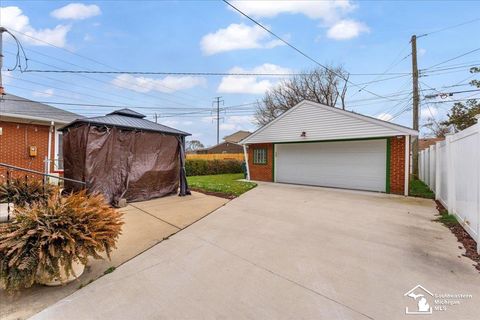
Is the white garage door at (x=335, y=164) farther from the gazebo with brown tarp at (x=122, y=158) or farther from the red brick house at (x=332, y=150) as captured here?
the gazebo with brown tarp at (x=122, y=158)

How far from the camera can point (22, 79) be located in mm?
13117

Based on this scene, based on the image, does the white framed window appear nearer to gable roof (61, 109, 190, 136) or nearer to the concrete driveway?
gable roof (61, 109, 190, 136)

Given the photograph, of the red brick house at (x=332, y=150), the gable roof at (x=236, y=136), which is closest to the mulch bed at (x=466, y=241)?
the red brick house at (x=332, y=150)

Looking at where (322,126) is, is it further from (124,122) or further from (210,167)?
(210,167)

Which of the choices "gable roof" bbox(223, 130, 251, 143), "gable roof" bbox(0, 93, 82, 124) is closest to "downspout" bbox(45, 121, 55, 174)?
"gable roof" bbox(0, 93, 82, 124)

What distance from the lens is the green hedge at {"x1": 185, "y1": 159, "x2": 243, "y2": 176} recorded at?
18.1 meters

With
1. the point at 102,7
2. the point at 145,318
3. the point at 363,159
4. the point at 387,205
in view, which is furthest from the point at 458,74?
the point at 145,318

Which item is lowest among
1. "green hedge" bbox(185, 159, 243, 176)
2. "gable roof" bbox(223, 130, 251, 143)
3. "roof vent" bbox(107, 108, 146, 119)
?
"green hedge" bbox(185, 159, 243, 176)

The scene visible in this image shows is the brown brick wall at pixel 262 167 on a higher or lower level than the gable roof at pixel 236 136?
lower

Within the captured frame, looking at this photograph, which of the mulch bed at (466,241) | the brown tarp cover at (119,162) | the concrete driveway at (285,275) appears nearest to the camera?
the concrete driveway at (285,275)

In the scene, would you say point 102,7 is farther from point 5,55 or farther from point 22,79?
point 22,79

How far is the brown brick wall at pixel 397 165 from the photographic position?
31.0 ft

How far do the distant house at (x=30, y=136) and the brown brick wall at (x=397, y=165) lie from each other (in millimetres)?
12544

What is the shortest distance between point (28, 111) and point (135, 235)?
8.26 meters
